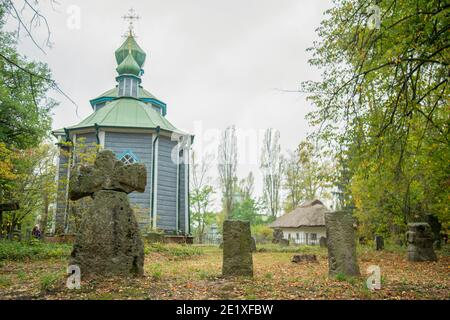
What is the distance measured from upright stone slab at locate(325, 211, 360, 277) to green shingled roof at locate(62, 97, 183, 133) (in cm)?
1617

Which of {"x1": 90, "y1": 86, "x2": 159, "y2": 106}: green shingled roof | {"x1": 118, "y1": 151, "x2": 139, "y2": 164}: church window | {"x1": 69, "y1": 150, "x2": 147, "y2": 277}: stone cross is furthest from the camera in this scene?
{"x1": 90, "y1": 86, "x2": 159, "y2": 106}: green shingled roof

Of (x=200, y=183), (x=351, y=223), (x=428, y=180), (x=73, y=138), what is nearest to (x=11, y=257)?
(x=351, y=223)

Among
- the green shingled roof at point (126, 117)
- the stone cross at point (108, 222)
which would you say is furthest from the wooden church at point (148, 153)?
the stone cross at point (108, 222)

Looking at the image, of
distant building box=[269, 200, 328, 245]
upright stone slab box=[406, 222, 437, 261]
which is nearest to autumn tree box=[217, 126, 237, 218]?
distant building box=[269, 200, 328, 245]

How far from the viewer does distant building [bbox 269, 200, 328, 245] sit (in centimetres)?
3247

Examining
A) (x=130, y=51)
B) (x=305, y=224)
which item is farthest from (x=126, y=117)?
(x=305, y=224)

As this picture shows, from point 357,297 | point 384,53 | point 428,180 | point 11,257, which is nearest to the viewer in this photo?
point 357,297

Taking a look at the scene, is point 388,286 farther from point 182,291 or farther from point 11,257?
point 11,257

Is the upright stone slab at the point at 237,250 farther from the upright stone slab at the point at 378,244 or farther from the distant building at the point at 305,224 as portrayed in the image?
the distant building at the point at 305,224

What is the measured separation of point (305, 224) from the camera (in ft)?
106

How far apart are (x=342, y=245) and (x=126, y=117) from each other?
18.5 m

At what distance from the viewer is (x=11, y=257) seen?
11.4 meters

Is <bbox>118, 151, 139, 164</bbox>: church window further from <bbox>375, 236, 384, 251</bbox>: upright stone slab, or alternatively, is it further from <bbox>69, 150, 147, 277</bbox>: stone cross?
<bbox>69, 150, 147, 277</bbox>: stone cross
